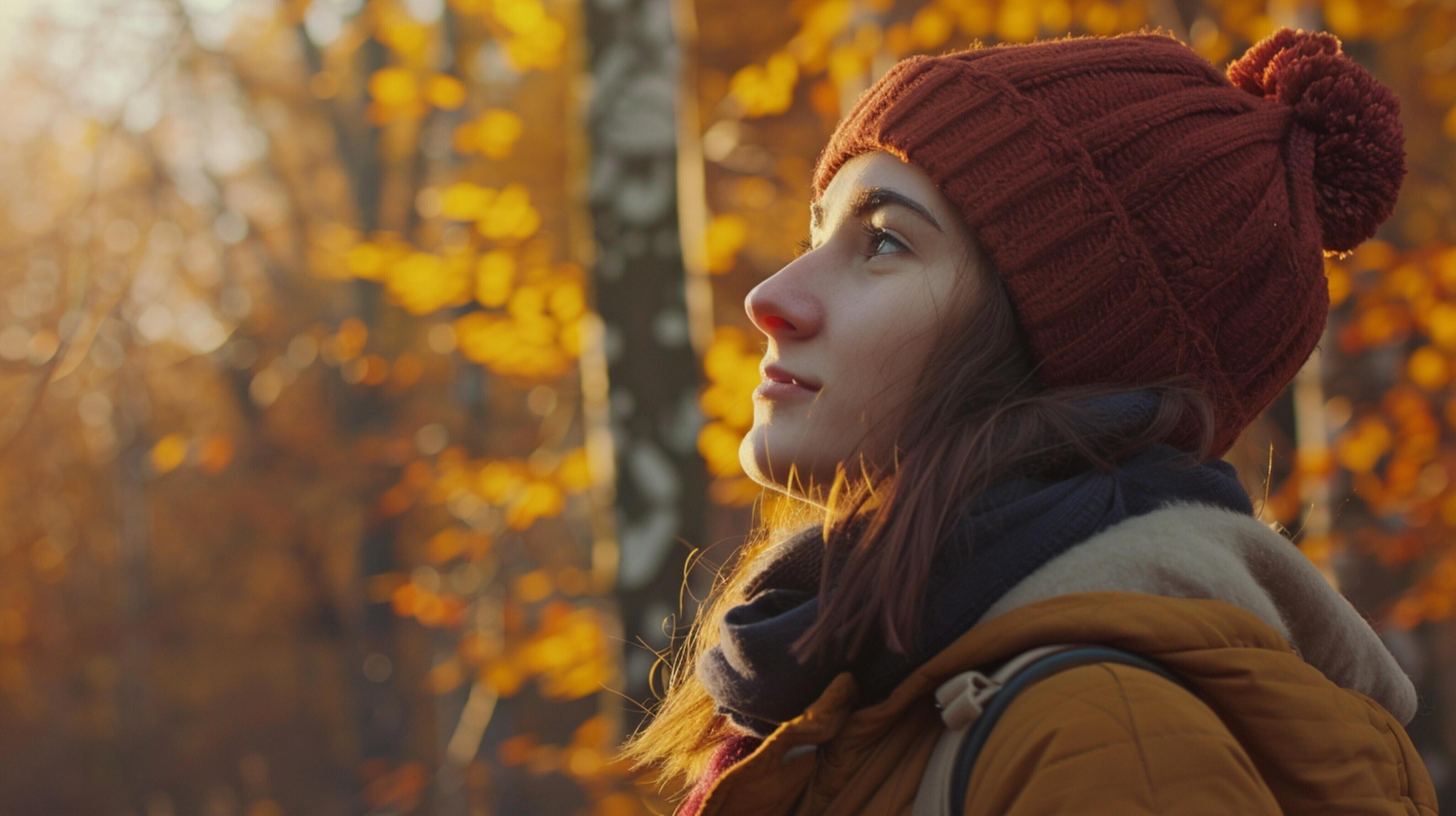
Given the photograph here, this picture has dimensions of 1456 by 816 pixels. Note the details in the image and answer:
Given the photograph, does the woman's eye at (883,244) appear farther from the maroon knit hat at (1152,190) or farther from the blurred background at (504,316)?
the blurred background at (504,316)

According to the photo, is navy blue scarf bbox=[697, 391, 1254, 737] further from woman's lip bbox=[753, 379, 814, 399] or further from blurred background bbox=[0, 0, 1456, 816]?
blurred background bbox=[0, 0, 1456, 816]

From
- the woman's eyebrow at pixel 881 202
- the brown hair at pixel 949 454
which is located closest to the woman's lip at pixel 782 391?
the brown hair at pixel 949 454

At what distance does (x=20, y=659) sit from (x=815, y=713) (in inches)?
877

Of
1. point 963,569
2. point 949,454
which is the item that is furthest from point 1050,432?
point 963,569

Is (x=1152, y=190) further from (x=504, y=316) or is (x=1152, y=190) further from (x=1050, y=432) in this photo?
(x=504, y=316)

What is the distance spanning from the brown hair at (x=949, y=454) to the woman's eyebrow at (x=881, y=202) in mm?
83

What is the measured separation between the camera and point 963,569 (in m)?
1.33

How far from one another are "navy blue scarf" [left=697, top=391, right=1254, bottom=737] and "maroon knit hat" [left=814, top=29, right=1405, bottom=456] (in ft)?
0.39

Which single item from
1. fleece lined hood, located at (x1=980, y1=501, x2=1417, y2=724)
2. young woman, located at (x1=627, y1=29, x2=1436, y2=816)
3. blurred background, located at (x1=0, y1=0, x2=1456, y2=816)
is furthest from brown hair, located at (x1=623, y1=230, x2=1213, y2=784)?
blurred background, located at (x1=0, y1=0, x2=1456, y2=816)

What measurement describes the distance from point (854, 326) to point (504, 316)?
5.07 m

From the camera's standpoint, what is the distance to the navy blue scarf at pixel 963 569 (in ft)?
4.30

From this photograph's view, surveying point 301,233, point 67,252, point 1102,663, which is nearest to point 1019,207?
point 1102,663

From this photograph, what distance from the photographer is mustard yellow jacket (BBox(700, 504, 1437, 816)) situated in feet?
3.45

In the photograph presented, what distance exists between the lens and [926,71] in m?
1.73
